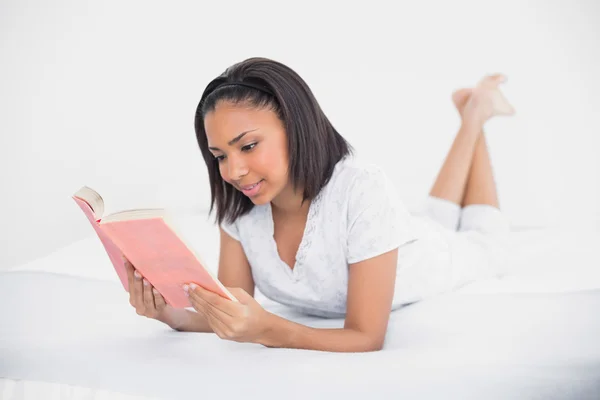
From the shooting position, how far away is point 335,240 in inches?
62.8

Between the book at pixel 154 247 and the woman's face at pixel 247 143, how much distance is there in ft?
0.82

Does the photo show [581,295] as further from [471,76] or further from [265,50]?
[265,50]

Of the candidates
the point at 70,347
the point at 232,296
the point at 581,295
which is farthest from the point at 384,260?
the point at 70,347

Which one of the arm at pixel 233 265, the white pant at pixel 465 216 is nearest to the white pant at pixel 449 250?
the white pant at pixel 465 216

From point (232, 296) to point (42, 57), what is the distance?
203 centimetres

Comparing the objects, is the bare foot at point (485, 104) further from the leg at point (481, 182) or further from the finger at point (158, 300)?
the finger at point (158, 300)

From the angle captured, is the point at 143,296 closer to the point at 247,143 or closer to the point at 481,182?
the point at 247,143

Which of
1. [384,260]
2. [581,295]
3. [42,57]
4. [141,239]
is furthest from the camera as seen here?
[42,57]

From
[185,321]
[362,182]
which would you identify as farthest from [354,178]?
[185,321]

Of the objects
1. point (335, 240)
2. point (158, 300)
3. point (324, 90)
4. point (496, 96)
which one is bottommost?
point (158, 300)

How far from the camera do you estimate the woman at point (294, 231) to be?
1431mm

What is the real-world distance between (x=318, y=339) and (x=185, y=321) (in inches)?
13.4

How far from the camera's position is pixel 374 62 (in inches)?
124

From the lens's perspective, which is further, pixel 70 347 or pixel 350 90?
pixel 350 90
